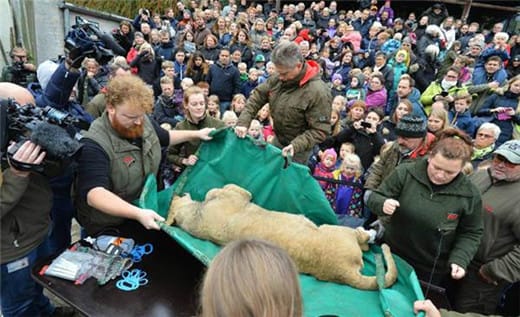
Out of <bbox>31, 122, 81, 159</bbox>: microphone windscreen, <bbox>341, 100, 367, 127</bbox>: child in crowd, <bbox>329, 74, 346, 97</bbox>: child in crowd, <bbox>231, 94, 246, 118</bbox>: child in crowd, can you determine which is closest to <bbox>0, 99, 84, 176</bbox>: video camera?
<bbox>31, 122, 81, 159</bbox>: microphone windscreen

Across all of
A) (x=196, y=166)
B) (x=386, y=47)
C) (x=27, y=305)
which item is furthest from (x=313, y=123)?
(x=386, y=47)

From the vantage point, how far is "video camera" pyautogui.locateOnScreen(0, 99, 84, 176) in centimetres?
208

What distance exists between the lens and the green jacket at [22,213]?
2.18 metres

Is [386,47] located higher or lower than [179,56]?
higher

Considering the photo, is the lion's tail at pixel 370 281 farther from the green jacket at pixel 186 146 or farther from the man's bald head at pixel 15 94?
the man's bald head at pixel 15 94

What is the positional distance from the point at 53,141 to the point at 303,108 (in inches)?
80.3

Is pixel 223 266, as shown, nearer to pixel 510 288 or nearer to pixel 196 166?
pixel 196 166

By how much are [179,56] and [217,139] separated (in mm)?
5679

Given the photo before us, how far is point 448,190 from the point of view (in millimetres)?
2367

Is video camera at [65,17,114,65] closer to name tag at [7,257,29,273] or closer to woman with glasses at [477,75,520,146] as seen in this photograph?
name tag at [7,257,29,273]

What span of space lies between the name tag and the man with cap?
303 cm

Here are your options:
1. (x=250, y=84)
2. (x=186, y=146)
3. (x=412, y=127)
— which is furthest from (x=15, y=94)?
(x=250, y=84)

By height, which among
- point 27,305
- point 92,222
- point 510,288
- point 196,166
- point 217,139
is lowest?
point 27,305

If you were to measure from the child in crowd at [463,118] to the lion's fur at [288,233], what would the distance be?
12.1 ft
